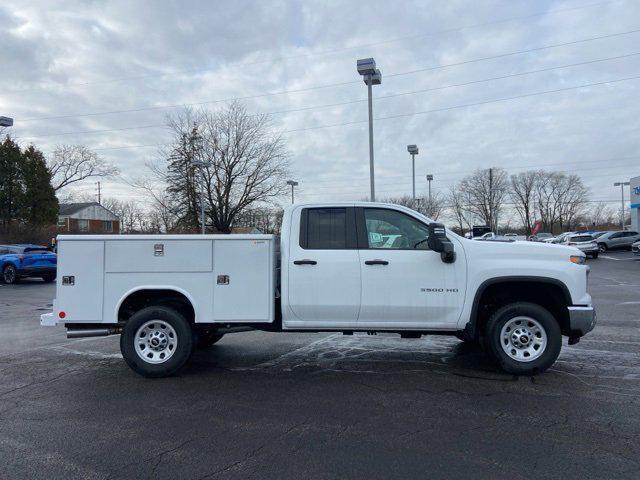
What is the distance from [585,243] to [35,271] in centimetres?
3175

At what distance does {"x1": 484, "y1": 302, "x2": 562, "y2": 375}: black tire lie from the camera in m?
6.01

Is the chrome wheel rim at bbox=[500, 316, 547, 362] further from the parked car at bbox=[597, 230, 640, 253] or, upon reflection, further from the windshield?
the parked car at bbox=[597, 230, 640, 253]

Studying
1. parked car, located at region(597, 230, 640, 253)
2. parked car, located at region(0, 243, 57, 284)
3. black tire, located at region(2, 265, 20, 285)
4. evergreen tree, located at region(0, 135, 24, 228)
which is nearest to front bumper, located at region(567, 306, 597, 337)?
parked car, located at region(0, 243, 57, 284)

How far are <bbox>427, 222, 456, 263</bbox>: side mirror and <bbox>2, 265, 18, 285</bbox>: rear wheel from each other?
2013cm

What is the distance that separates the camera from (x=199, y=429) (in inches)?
183

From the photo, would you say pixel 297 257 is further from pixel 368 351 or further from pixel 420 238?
pixel 368 351

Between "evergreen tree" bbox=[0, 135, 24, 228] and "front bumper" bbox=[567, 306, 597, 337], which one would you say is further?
"evergreen tree" bbox=[0, 135, 24, 228]

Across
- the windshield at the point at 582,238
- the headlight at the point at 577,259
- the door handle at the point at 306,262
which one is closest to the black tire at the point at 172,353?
the door handle at the point at 306,262

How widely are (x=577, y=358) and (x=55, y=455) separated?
637cm

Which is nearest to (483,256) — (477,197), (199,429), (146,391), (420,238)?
(420,238)

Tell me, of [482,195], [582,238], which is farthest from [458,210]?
[582,238]

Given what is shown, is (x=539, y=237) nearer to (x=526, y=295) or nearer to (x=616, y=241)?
(x=616, y=241)

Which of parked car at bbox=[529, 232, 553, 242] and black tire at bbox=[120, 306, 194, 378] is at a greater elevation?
parked car at bbox=[529, 232, 553, 242]

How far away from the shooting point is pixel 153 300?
659 cm
